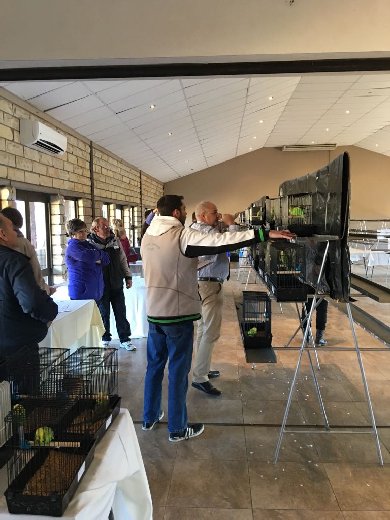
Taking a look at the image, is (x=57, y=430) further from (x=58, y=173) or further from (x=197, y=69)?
(x=58, y=173)

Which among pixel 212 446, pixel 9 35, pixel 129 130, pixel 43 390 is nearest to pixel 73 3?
pixel 9 35

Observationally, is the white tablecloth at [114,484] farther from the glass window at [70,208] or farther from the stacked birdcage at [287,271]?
the glass window at [70,208]

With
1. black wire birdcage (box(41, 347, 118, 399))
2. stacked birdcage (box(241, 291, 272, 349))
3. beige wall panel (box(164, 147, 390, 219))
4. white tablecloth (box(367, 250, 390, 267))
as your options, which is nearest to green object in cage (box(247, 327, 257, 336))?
stacked birdcage (box(241, 291, 272, 349))

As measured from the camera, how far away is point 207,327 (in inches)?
147

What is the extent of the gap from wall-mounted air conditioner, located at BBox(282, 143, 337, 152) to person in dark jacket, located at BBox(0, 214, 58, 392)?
17042mm

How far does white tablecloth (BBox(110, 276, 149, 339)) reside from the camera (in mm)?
5316

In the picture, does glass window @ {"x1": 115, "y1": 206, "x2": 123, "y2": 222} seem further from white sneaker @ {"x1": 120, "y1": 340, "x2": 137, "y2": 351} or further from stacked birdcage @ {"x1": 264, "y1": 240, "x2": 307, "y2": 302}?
stacked birdcage @ {"x1": 264, "y1": 240, "x2": 307, "y2": 302}

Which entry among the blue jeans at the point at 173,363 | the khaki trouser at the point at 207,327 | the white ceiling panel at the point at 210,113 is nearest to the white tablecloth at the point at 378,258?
the white ceiling panel at the point at 210,113

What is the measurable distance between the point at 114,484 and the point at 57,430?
0.27 meters

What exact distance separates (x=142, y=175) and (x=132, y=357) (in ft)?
29.3

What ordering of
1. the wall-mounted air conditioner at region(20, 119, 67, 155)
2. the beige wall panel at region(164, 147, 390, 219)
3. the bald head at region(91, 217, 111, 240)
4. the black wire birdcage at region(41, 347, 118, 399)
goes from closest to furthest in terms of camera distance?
the black wire birdcage at region(41, 347, 118, 399), the wall-mounted air conditioner at region(20, 119, 67, 155), the bald head at region(91, 217, 111, 240), the beige wall panel at region(164, 147, 390, 219)

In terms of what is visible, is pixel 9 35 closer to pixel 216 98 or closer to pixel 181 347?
pixel 181 347

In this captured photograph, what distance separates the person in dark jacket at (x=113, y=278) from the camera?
4.82 m

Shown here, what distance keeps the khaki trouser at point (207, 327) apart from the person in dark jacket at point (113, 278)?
1.43 metres
